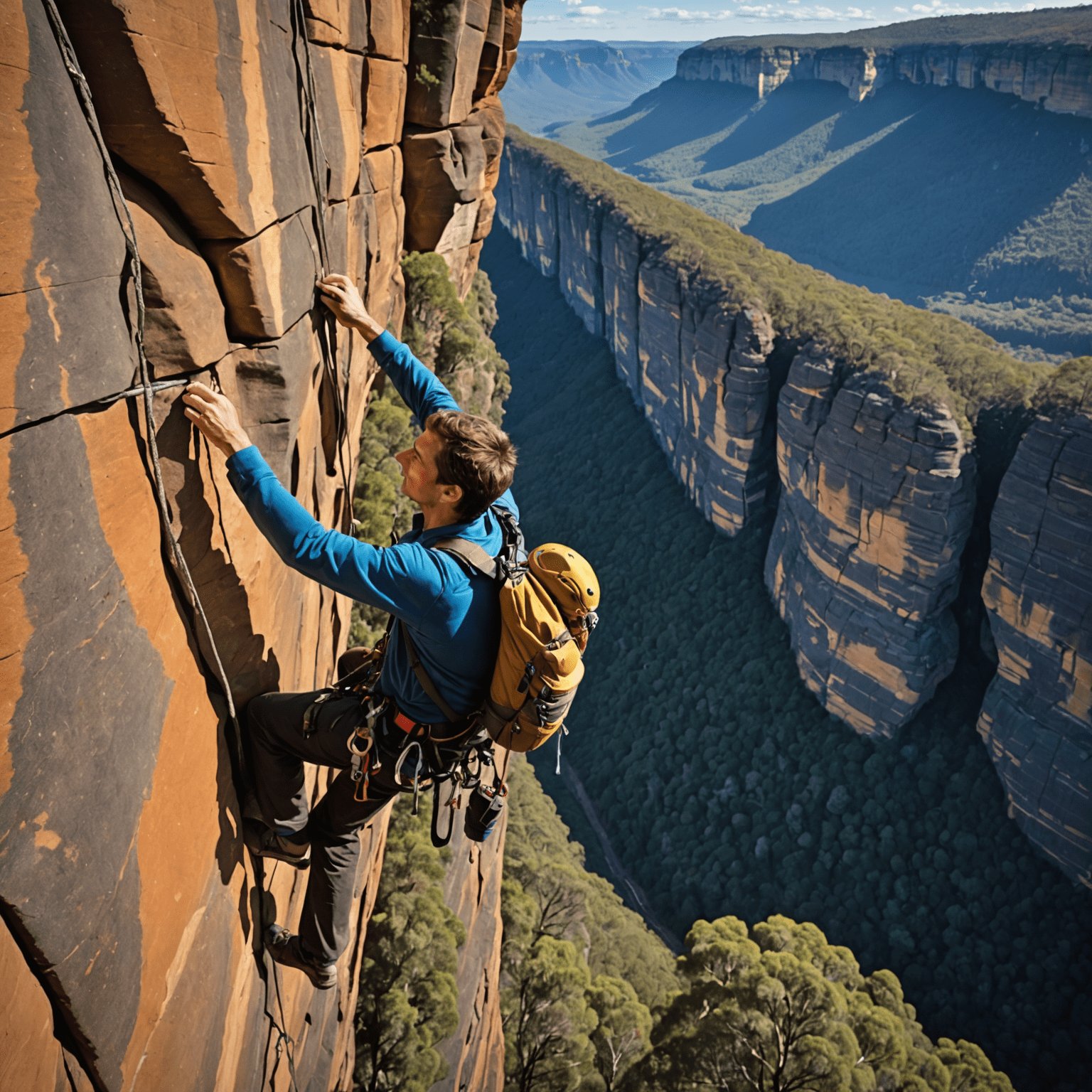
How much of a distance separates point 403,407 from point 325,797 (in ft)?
25.7

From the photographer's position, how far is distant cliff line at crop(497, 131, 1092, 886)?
19.2 meters

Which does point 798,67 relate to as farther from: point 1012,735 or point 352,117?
point 352,117

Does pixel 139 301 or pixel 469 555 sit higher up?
pixel 139 301

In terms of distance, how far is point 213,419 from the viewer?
3049 mm

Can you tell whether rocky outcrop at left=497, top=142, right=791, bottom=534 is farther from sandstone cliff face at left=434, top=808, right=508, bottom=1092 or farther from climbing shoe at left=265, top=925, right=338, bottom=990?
climbing shoe at left=265, top=925, right=338, bottom=990

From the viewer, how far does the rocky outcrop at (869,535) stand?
20.8 m

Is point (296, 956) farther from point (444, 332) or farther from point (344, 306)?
point (444, 332)

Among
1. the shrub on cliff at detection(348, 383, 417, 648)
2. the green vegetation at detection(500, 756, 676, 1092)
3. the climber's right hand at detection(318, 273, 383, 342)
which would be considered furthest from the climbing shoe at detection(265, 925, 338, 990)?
the green vegetation at detection(500, 756, 676, 1092)

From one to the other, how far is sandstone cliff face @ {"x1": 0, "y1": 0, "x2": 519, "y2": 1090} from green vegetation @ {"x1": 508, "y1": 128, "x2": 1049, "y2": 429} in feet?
67.2

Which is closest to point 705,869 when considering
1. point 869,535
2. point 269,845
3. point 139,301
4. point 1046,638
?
point 869,535

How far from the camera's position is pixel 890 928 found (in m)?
23.1

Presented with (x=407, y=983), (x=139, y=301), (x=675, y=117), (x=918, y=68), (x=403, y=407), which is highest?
(x=918, y=68)

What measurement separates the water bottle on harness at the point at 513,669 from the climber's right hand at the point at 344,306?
58.6 inches

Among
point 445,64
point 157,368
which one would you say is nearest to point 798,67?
point 445,64
